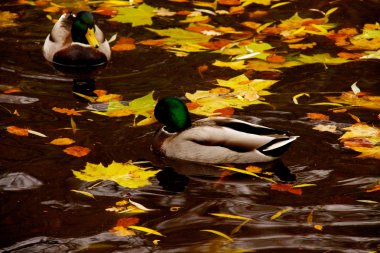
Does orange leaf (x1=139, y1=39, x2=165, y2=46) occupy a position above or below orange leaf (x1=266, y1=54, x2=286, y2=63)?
above

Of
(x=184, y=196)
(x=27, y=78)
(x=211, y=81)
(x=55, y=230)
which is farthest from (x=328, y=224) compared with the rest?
(x=27, y=78)

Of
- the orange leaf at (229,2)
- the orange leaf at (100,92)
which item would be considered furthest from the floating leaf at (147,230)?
the orange leaf at (229,2)

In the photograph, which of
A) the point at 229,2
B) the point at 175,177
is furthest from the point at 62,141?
the point at 229,2

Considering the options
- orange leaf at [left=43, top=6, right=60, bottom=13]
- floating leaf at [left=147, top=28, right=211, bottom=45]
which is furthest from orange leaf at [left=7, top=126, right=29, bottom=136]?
orange leaf at [left=43, top=6, right=60, bottom=13]

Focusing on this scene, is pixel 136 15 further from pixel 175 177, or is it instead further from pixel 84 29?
pixel 175 177

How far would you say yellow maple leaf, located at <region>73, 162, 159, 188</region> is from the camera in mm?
5656

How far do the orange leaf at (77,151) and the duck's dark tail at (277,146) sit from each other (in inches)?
49.6

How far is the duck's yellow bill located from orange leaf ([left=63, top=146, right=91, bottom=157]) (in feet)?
7.14

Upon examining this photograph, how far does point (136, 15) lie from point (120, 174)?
389cm

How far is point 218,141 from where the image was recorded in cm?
589

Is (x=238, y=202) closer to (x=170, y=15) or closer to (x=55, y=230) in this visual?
(x=55, y=230)

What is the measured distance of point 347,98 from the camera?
707cm

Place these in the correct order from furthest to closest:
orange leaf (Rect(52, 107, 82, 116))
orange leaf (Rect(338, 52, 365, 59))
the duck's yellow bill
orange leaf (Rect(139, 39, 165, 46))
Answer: orange leaf (Rect(139, 39, 165, 46)) < the duck's yellow bill < orange leaf (Rect(338, 52, 365, 59)) < orange leaf (Rect(52, 107, 82, 116))

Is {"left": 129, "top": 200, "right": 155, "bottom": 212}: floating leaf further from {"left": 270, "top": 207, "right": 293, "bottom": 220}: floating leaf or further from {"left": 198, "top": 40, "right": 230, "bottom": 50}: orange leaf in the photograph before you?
{"left": 198, "top": 40, "right": 230, "bottom": 50}: orange leaf
